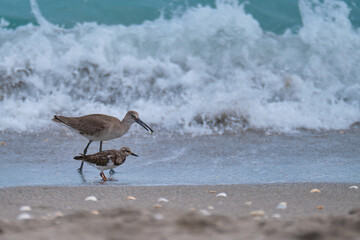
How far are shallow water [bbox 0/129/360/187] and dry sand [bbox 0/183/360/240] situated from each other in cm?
54

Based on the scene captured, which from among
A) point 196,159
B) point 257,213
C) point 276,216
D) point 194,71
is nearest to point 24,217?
point 257,213

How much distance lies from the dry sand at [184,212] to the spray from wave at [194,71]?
Answer: 325 centimetres

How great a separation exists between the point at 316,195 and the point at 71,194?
2475 mm

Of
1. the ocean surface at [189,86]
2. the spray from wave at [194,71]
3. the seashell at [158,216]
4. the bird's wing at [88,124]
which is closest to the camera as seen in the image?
the seashell at [158,216]

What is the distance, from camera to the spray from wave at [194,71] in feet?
30.1

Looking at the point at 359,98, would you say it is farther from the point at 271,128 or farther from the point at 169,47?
the point at 169,47

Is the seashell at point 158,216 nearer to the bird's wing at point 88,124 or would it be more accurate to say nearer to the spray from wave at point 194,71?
the bird's wing at point 88,124

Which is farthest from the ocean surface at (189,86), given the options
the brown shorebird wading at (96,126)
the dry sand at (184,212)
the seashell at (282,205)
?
the seashell at (282,205)

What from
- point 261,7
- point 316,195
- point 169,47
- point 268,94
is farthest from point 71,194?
point 261,7

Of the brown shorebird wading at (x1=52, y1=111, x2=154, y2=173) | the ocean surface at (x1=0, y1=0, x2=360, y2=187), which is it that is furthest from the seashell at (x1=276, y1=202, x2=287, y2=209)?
the brown shorebird wading at (x1=52, y1=111, x2=154, y2=173)

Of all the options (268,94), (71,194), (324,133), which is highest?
(268,94)

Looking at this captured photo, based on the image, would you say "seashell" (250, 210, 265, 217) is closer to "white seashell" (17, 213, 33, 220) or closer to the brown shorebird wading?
"white seashell" (17, 213, 33, 220)

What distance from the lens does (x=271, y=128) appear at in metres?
8.82

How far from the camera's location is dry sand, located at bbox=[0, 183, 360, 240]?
10.4ft
